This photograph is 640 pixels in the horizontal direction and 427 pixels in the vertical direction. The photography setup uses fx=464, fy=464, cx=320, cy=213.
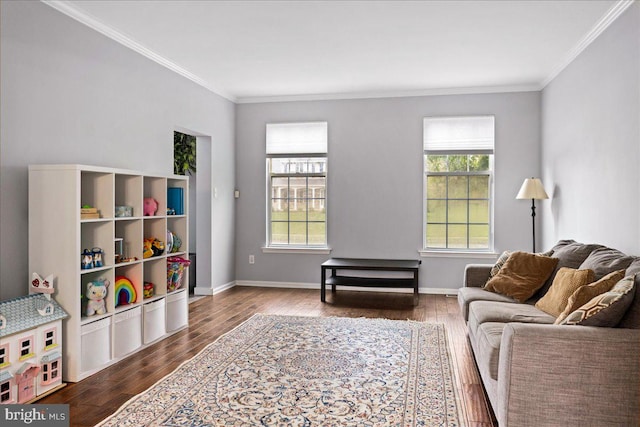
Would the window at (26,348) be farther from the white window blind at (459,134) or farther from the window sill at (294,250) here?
the white window blind at (459,134)

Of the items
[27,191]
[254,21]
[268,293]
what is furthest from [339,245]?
[27,191]

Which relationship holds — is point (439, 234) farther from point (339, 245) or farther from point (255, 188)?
point (255, 188)

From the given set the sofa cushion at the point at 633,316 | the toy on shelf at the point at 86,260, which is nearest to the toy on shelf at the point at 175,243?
the toy on shelf at the point at 86,260

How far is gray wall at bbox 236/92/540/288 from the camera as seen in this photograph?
586cm

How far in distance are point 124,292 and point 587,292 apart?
127 inches

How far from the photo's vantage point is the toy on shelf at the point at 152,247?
3.92 m

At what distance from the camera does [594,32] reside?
13.0 ft

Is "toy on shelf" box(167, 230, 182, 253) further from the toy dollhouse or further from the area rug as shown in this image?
the toy dollhouse

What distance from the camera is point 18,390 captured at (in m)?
2.70

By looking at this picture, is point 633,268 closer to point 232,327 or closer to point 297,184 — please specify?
point 232,327

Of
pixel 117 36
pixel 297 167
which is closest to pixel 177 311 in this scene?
pixel 117 36

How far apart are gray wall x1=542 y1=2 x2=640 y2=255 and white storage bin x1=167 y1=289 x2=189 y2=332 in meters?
3.73

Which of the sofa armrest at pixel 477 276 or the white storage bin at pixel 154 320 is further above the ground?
the sofa armrest at pixel 477 276

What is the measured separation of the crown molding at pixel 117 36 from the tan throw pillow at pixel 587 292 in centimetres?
389
